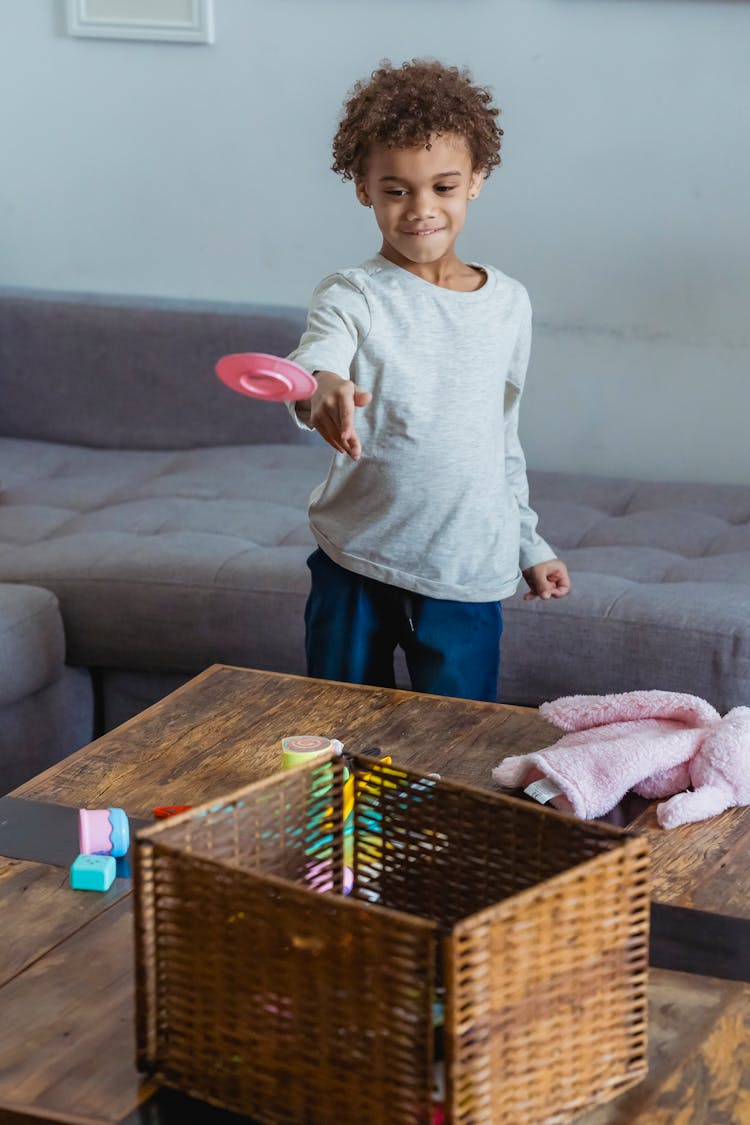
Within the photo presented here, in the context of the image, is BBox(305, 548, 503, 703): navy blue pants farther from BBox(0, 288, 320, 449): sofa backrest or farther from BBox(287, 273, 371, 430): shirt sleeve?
BBox(0, 288, 320, 449): sofa backrest

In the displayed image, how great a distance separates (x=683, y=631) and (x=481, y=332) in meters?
0.55

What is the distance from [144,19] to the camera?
2994 mm

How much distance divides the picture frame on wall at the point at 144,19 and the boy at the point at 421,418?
1.39 metres

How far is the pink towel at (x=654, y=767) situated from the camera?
1281 millimetres

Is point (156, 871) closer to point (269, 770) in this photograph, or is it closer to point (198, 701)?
point (269, 770)

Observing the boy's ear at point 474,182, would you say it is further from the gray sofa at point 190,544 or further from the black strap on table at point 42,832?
the black strap on table at point 42,832

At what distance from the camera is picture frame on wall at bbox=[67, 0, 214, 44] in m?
2.96

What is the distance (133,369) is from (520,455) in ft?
4.38

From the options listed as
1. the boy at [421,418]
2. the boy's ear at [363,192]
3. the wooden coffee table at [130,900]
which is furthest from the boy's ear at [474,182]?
the wooden coffee table at [130,900]

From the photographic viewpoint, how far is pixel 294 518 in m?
2.46

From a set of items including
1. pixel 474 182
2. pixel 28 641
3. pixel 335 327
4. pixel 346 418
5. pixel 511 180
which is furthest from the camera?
pixel 511 180

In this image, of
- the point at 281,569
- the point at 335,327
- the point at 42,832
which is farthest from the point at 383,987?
the point at 281,569

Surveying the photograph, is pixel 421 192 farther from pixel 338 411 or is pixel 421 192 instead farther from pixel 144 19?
pixel 144 19

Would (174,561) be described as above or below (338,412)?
below
